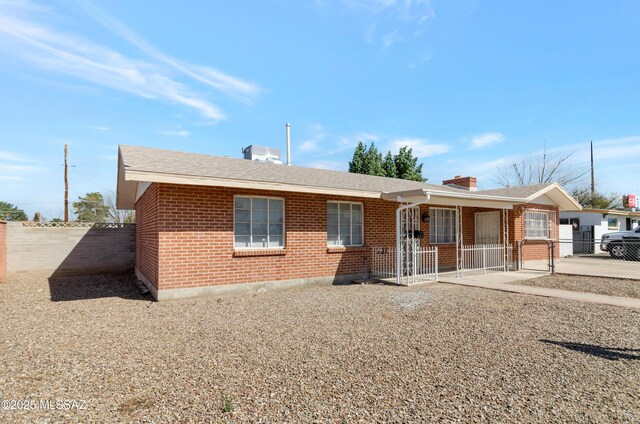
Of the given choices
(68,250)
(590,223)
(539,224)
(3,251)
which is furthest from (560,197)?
(3,251)

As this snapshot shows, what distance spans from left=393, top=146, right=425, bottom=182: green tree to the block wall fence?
2000 centimetres

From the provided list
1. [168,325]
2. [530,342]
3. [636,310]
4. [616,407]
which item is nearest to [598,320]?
[636,310]

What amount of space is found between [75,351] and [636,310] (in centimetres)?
985

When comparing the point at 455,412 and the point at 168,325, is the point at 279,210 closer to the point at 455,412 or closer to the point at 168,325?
the point at 168,325

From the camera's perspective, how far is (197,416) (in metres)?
3.21

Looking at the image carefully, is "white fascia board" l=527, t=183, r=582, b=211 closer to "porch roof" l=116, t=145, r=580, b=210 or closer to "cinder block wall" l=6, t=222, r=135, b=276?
"porch roof" l=116, t=145, r=580, b=210

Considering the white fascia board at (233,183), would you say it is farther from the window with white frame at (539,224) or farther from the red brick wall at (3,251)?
the red brick wall at (3,251)

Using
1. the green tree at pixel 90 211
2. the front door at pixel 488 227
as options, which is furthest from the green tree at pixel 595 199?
the green tree at pixel 90 211

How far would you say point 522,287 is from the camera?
397 inches

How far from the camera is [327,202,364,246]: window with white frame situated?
1099cm

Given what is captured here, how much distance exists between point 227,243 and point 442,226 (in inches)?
328

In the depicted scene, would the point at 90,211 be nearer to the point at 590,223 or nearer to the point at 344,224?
the point at 344,224

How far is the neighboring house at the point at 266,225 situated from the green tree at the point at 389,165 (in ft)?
57.5

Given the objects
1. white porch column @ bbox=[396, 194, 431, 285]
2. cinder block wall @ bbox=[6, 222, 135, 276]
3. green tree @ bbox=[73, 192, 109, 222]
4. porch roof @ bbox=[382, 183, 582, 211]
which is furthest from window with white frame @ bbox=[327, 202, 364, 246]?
green tree @ bbox=[73, 192, 109, 222]
